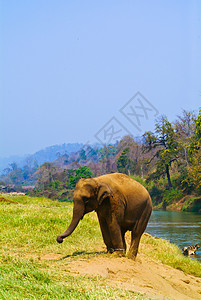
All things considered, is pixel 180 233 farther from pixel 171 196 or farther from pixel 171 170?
pixel 171 170

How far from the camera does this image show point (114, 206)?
8.20 meters

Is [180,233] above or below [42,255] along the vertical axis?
below

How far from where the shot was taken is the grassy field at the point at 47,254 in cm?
501

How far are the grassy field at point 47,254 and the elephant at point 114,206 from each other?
584mm

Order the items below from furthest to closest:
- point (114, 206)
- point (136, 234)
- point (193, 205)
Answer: point (193, 205) → point (136, 234) → point (114, 206)

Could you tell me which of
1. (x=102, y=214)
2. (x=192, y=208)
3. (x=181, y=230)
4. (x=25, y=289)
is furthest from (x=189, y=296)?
(x=192, y=208)

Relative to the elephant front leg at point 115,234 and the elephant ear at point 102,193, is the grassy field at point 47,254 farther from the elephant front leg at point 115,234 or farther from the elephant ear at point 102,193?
the elephant ear at point 102,193

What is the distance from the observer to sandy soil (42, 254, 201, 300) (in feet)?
20.6

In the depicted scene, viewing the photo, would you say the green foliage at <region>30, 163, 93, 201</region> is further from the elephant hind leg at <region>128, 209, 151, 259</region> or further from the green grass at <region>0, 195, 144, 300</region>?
the elephant hind leg at <region>128, 209, 151, 259</region>

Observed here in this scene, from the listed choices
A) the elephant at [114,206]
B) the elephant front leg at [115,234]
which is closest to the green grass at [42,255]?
the elephant front leg at [115,234]

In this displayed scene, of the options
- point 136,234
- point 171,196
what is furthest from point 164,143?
point 136,234

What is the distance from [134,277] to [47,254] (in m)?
2.36

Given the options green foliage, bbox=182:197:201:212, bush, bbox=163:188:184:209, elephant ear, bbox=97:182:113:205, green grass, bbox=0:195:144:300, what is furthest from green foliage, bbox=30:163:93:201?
elephant ear, bbox=97:182:113:205

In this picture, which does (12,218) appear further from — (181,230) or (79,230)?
(181,230)
